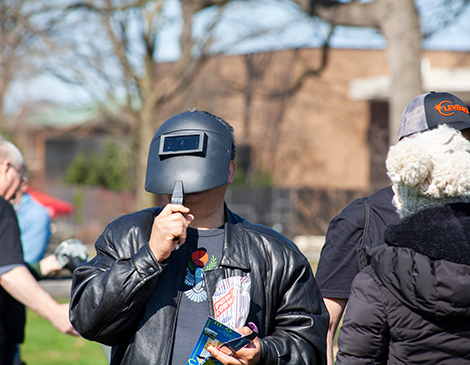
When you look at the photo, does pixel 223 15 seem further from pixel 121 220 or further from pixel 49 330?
pixel 121 220

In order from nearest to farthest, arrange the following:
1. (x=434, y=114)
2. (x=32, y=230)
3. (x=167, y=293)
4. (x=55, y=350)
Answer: (x=167, y=293)
(x=434, y=114)
(x=32, y=230)
(x=55, y=350)

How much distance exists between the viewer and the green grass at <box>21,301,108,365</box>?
617 cm

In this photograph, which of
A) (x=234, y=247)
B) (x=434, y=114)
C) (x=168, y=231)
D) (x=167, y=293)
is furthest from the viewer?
(x=434, y=114)

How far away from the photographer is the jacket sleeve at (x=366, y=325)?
1958mm

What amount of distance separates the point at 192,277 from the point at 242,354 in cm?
35

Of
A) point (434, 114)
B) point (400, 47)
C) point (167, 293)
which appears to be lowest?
point (167, 293)

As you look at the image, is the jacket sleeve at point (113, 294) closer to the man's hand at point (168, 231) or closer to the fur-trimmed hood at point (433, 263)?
the man's hand at point (168, 231)

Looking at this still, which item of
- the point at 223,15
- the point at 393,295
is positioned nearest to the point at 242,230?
the point at 393,295

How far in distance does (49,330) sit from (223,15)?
9.02 m

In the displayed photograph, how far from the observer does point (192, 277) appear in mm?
2020

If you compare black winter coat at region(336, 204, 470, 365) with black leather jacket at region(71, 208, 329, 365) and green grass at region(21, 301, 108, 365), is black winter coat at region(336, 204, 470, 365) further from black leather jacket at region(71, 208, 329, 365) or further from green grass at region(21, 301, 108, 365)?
green grass at region(21, 301, 108, 365)

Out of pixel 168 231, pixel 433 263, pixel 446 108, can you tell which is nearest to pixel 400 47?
pixel 446 108

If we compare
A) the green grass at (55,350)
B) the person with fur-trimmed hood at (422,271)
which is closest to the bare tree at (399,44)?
the green grass at (55,350)

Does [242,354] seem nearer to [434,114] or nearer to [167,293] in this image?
[167,293]
